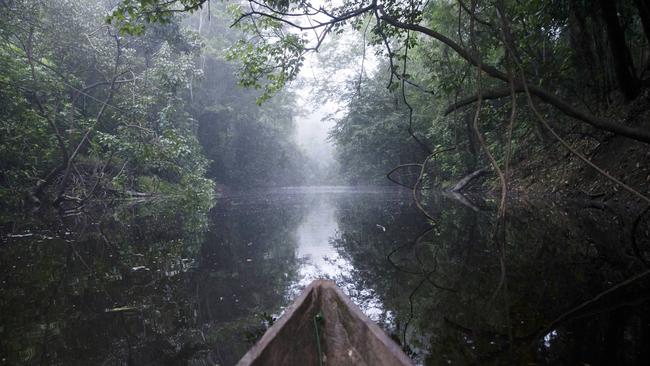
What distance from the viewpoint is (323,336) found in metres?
1.85

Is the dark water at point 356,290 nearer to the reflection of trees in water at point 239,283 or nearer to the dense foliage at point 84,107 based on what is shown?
the reflection of trees in water at point 239,283

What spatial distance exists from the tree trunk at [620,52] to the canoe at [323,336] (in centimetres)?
601

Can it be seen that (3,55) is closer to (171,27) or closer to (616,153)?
(171,27)

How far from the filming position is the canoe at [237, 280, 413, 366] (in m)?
1.48

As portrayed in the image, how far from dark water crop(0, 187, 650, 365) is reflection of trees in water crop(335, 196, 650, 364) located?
1cm

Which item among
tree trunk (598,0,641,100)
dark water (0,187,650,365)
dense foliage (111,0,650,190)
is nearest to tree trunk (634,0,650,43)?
dense foliage (111,0,650,190)

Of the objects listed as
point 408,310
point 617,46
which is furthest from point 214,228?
point 617,46

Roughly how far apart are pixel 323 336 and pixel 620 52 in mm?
6778

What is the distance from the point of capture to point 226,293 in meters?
3.00

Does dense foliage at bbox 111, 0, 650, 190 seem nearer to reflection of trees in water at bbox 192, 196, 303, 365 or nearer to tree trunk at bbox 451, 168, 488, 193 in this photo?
tree trunk at bbox 451, 168, 488, 193

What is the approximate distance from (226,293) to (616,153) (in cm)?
743

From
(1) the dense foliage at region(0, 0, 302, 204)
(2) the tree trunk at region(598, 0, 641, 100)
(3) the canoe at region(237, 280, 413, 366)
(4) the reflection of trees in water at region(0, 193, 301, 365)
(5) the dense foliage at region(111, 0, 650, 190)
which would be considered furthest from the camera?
(1) the dense foliage at region(0, 0, 302, 204)

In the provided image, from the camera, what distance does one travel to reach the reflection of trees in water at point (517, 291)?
1.83 m

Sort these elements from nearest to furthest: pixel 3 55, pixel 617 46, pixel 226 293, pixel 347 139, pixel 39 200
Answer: pixel 226 293 < pixel 617 46 < pixel 3 55 < pixel 39 200 < pixel 347 139
